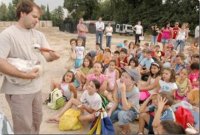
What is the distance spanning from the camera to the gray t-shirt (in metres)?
2.78

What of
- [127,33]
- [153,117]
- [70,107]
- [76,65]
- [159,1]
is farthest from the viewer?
[159,1]

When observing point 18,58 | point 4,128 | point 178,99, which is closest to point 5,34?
point 18,58

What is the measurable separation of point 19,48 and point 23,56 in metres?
0.07

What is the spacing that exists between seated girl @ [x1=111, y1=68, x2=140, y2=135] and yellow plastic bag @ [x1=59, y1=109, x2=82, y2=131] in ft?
1.58

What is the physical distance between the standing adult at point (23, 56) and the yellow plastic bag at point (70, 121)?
147 cm

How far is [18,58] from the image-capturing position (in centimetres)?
281

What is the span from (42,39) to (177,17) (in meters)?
24.5

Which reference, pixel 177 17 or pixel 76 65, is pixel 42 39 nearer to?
pixel 76 65

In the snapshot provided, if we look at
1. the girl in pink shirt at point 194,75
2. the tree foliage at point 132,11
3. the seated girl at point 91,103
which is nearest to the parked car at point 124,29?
the tree foliage at point 132,11

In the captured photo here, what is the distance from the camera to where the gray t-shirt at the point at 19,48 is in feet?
9.11

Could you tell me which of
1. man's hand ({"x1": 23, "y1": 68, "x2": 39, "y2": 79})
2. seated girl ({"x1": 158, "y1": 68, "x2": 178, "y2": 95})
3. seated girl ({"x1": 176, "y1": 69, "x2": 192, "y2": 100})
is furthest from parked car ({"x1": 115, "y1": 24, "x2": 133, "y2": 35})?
man's hand ({"x1": 23, "y1": 68, "x2": 39, "y2": 79})

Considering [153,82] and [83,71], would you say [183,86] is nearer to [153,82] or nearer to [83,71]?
[153,82]

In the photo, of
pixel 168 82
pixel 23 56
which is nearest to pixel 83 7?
pixel 168 82

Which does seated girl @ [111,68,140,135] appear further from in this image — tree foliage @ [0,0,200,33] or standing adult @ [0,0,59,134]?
tree foliage @ [0,0,200,33]
